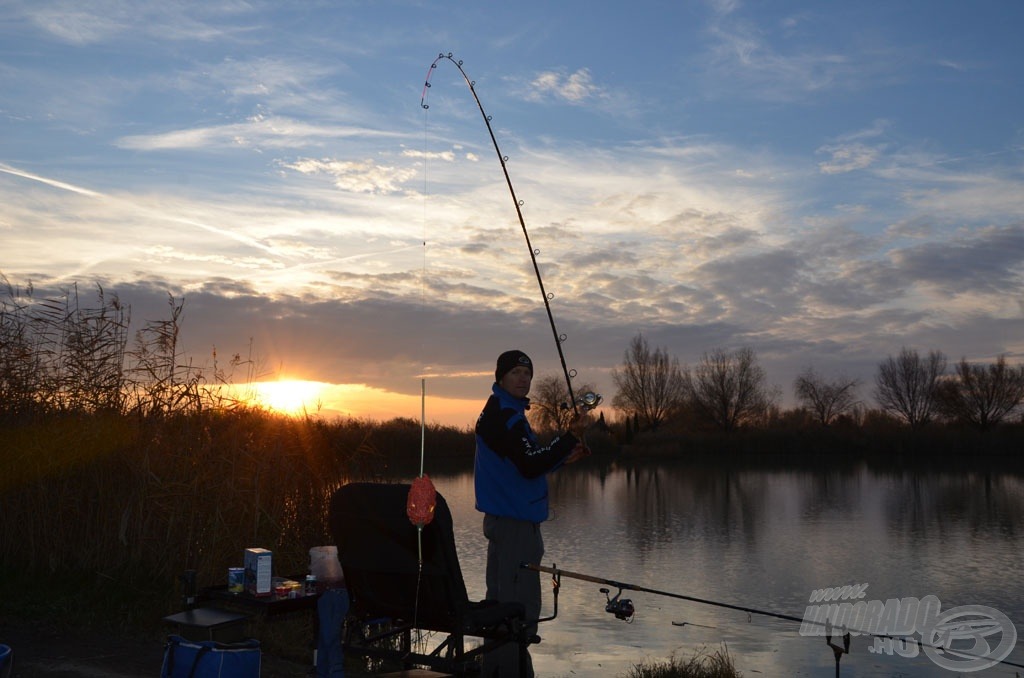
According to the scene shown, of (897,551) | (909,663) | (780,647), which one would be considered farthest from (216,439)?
(897,551)

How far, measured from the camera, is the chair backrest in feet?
11.1

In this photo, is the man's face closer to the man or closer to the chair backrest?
the man

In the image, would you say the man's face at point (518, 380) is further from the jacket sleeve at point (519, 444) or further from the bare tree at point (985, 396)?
the bare tree at point (985, 396)

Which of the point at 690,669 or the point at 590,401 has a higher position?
the point at 590,401

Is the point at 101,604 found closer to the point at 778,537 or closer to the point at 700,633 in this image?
the point at 700,633

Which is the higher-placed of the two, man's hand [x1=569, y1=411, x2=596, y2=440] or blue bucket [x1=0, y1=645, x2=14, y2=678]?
man's hand [x1=569, y1=411, x2=596, y2=440]

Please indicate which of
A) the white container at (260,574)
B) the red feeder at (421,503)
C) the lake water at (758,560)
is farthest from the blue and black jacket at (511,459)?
the lake water at (758,560)

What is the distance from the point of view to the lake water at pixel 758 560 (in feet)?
28.4

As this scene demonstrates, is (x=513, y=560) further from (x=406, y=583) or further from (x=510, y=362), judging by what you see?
(x=510, y=362)

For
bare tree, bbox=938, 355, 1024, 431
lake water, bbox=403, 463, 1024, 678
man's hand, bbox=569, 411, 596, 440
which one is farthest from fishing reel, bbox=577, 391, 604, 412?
bare tree, bbox=938, 355, 1024, 431

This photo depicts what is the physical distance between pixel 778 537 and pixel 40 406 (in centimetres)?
1364

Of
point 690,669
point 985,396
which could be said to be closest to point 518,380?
point 690,669

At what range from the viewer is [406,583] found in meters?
3.50

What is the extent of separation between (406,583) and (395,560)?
0.33ft
